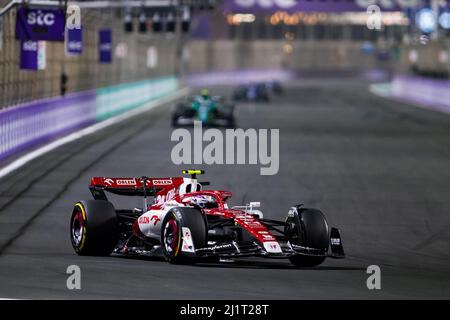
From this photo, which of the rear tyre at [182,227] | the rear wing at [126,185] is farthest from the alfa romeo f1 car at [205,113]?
the rear tyre at [182,227]

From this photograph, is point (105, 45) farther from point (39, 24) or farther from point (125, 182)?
point (125, 182)

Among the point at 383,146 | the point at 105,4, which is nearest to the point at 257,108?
the point at 105,4

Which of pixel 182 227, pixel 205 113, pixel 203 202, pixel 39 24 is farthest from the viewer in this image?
pixel 205 113

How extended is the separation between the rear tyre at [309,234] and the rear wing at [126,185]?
2.04m

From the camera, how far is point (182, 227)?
13.3 m

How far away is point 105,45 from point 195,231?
41.3 m

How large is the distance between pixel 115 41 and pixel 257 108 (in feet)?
24.0

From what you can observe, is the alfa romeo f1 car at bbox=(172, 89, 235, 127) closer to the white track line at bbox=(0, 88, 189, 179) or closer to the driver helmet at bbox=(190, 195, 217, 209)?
the white track line at bbox=(0, 88, 189, 179)

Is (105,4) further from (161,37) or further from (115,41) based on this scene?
(161,37)

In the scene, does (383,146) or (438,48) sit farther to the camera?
(438,48)

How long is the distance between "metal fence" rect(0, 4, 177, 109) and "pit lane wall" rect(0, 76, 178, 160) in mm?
694

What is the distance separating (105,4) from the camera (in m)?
47.0

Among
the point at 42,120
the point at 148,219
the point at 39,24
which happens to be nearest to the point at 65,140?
the point at 42,120

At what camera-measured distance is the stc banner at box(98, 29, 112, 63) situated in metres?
53.8
